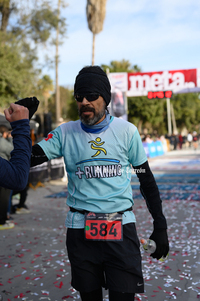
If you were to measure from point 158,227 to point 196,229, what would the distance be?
4.29 meters

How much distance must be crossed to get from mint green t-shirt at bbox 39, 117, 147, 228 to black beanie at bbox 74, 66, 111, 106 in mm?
231

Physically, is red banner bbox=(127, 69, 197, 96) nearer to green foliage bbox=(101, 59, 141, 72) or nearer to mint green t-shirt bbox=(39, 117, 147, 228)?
mint green t-shirt bbox=(39, 117, 147, 228)

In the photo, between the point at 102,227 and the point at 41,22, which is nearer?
the point at 102,227

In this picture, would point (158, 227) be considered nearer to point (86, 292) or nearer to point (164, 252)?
point (164, 252)

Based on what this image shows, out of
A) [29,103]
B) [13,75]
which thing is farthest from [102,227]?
[13,75]

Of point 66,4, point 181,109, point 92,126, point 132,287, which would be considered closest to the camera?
point 132,287

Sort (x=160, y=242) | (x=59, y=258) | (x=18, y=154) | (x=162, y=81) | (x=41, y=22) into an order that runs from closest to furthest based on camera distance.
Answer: (x=18, y=154) → (x=160, y=242) → (x=59, y=258) → (x=162, y=81) → (x=41, y=22)

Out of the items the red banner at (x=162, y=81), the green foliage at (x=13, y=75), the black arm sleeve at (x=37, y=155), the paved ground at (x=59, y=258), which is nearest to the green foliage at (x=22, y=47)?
the green foliage at (x=13, y=75)

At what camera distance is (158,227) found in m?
2.27

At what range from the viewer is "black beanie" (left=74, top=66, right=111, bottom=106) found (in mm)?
2193

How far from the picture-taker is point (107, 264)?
2139mm

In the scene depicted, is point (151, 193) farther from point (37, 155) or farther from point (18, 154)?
point (18, 154)

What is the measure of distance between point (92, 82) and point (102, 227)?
35.7 inches

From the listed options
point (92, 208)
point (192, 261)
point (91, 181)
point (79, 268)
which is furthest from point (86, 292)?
point (192, 261)
